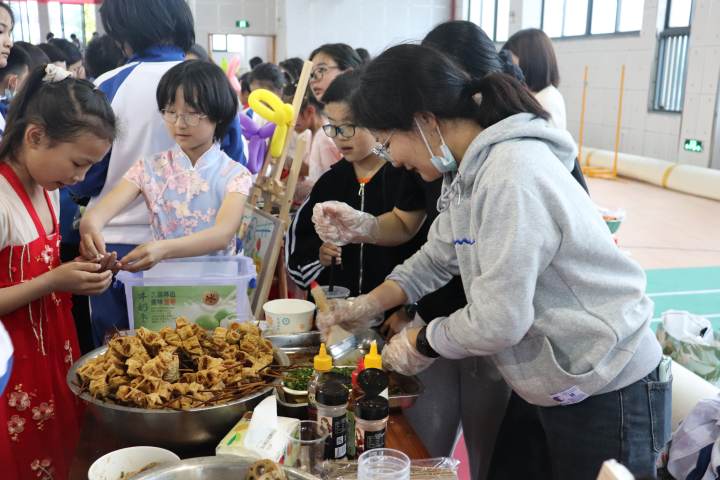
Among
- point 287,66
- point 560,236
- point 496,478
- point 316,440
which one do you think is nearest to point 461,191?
point 560,236

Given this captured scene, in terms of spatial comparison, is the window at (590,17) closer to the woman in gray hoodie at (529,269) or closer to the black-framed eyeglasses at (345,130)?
the black-framed eyeglasses at (345,130)

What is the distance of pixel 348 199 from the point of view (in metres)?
2.28

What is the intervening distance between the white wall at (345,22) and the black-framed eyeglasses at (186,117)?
39.9 ft

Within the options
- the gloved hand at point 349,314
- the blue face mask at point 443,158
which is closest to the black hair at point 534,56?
the gloved hand at point 349,314

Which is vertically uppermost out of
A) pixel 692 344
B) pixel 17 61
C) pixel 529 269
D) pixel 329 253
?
pixel 17 61

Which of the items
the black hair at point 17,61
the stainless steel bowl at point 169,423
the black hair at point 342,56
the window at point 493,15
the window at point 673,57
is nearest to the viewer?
the stainless steel bowl at point 169,423

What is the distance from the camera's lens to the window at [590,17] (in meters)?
9.48

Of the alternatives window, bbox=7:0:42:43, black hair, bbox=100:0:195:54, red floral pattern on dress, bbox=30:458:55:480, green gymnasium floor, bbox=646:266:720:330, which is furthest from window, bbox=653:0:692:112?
window, bbox=7:0:42:43

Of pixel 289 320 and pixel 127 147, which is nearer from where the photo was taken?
pixel 289 320

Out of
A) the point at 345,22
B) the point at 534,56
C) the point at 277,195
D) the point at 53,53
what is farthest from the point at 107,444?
the point at 345,22

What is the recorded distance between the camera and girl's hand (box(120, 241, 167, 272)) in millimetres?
1671

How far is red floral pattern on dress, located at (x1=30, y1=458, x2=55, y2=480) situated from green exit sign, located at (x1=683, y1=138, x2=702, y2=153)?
27.4ft

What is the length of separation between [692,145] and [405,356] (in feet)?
26.6

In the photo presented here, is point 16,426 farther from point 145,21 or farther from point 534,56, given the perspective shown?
point 534,56
